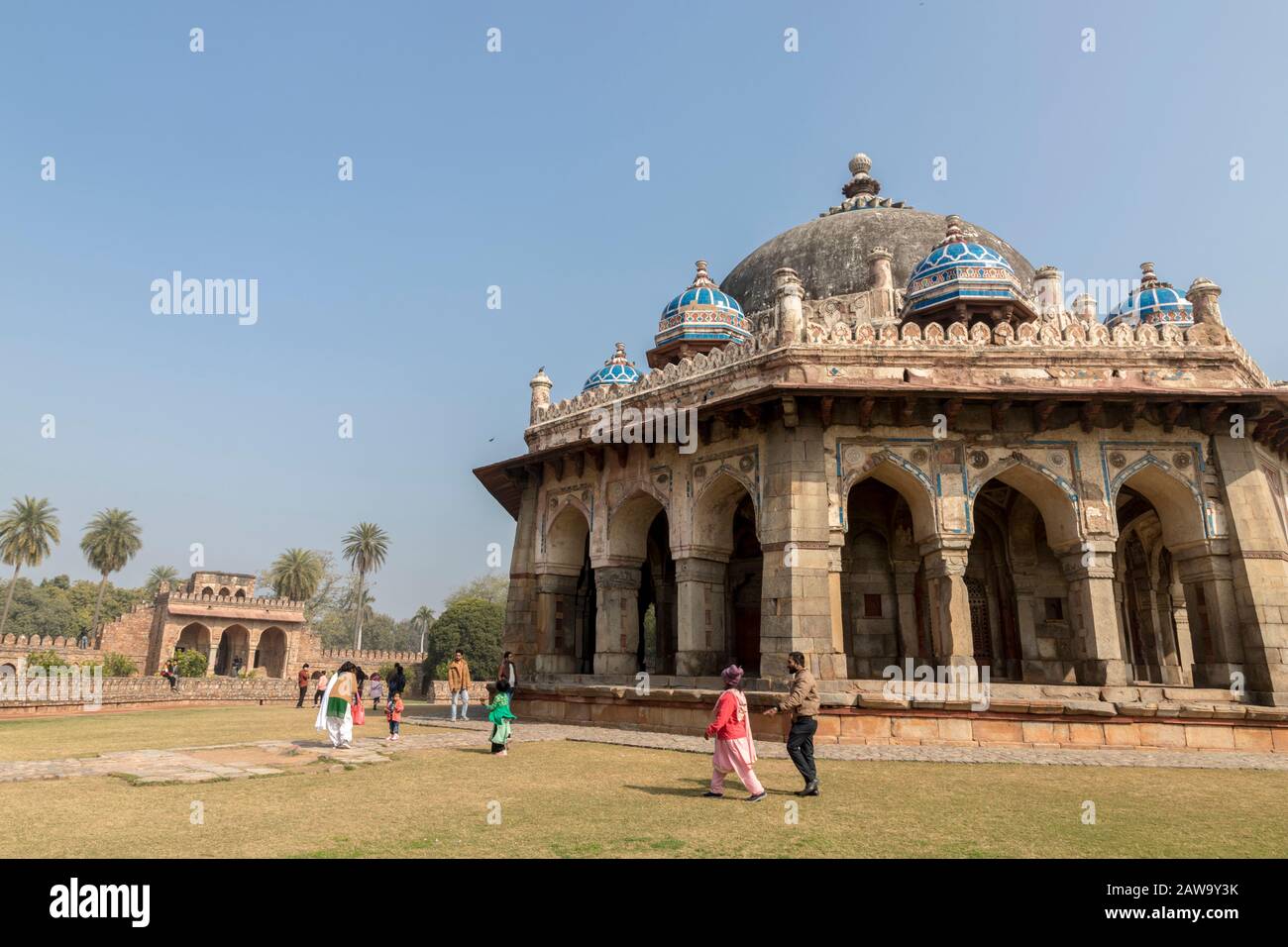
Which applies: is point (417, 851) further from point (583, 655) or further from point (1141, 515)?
point (1141, 515)

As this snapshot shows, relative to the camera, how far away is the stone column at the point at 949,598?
1342 centimetres

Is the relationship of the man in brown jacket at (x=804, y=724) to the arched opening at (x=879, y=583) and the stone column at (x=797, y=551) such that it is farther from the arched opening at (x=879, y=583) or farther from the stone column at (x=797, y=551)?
the arched opening at (x=879, y=583)

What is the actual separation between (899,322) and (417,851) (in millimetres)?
16445

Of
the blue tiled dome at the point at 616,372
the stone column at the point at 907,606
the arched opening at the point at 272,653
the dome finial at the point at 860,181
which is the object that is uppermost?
the dome finial at the point at 860,181

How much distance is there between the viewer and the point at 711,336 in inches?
791

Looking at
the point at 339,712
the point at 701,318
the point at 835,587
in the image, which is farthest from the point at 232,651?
the point at 835,587

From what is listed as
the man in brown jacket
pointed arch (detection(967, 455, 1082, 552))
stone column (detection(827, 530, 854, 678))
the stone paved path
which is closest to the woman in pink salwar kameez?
the man in brown jacket

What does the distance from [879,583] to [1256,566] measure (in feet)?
22.1

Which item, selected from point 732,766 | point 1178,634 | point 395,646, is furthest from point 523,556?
point 395,646

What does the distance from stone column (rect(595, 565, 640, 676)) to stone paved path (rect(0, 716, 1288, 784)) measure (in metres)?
3.39

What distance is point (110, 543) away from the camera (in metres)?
65.5

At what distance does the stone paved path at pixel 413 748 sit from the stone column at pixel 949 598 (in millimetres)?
2137

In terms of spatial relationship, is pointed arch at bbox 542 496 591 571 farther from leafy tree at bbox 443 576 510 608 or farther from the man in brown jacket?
leafy tree at bbox 443 576 510 608

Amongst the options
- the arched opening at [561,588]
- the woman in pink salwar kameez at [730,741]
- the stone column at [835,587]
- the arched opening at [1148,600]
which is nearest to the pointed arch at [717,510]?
the stone column at [835,587]
